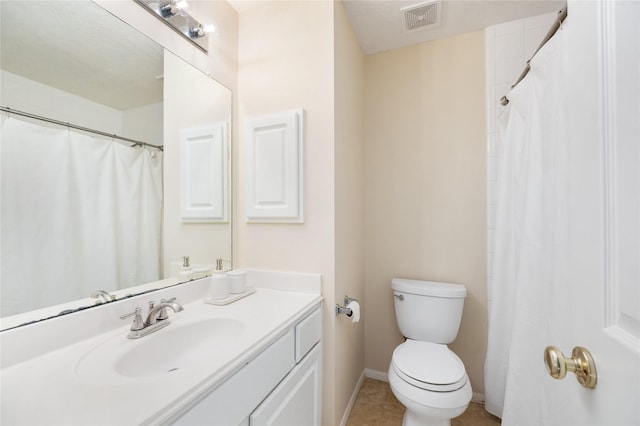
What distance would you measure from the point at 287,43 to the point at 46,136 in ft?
3.77

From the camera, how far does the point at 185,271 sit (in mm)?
1220

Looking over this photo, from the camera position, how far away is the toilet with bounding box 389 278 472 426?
45.6 inches

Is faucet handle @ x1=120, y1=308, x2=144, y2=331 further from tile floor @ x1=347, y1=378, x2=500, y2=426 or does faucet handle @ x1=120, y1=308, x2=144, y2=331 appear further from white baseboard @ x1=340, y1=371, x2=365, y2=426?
tile floor @ x1=347, y1=378, x2=500, y2=426

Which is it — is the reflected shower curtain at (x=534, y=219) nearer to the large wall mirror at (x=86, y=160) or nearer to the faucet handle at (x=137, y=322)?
the faucet handle at (x=137, y=322)

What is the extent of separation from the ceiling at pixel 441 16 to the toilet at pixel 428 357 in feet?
5.45

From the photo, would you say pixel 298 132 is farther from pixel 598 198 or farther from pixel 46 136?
pixel 598 198

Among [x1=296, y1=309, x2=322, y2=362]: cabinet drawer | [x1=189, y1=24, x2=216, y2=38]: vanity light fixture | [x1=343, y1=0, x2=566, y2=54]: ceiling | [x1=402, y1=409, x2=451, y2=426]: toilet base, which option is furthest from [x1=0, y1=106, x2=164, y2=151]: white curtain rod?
[x1=402, y1=409, x2=451, y2=426]: toilet base

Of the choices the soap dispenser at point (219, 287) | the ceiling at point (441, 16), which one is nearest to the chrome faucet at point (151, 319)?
the soap dispenser at point (219, 287)

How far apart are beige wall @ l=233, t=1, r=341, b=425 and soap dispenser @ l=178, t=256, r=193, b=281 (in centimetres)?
31

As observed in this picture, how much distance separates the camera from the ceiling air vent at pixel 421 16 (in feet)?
4.90

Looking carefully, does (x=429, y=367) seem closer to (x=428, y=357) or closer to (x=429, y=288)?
(x=428, y=357)

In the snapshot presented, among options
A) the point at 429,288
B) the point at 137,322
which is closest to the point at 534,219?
the point at 429,288

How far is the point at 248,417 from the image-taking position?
0.77 metres

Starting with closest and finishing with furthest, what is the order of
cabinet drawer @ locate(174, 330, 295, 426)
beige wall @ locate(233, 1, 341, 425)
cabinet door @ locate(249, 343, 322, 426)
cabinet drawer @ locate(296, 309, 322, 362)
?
cabinet drawer @ locate(174, 330, 295, 426), cabinet door @ locate(249, 343, 322, 426), cabinet drawer @ locate(296, 309, 322, 362), beige wall @ locate(233, 1, 341, 425)
